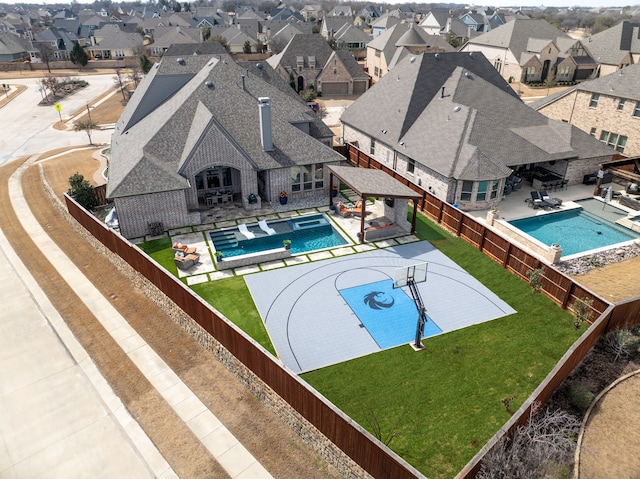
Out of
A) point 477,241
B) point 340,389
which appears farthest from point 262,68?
point 340,389

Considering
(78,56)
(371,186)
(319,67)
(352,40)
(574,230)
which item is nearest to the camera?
(371,186)

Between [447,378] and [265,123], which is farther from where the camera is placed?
[265,123]

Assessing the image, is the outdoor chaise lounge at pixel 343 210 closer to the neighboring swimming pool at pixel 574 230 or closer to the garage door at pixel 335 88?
the neighboring swimming pool at pixel 574 230

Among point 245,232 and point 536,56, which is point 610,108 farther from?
point 536,56

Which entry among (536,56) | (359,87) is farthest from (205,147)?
(536,56)

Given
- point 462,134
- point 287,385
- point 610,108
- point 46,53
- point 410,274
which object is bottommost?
point 287,385

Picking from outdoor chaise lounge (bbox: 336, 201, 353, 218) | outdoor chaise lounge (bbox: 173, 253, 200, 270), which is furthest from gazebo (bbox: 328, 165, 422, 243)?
outdoor chaise lounge (bbox: 173, 253, 200, 270)
